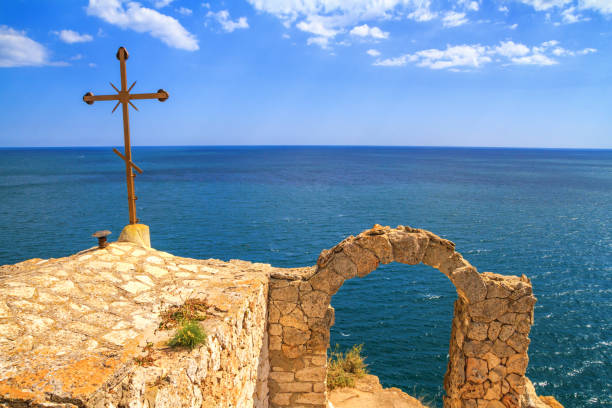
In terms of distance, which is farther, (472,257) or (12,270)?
(472,257)

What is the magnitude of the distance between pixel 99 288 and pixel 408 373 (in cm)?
1127

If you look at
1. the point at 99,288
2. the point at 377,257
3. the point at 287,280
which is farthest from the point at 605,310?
the point at 99,288

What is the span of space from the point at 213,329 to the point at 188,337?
53cm

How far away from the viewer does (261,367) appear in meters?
7.19

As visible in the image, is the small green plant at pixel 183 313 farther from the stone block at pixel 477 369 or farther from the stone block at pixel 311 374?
the stone block at pixel 477 369

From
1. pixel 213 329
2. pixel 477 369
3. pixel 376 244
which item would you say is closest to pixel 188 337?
pixel 213 329

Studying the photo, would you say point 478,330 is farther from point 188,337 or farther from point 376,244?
point 188,337

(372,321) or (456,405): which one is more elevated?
(456,405)

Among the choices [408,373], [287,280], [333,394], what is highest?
[287,280]

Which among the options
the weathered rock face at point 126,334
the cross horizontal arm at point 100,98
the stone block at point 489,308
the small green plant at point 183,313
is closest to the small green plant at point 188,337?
the weathered rock face at point 126,334

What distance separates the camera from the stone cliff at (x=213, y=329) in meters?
3.65

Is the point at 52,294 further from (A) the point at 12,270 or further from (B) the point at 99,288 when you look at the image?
(A) the point at 12,270

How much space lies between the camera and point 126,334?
4609 mm

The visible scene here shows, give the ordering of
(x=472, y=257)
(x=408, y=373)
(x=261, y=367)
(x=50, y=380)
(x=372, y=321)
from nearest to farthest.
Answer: (x=50, y=380)
(x=261, y=367)
(x=408, y=373)
(x=372, y=321)
(x=472, y=257)
